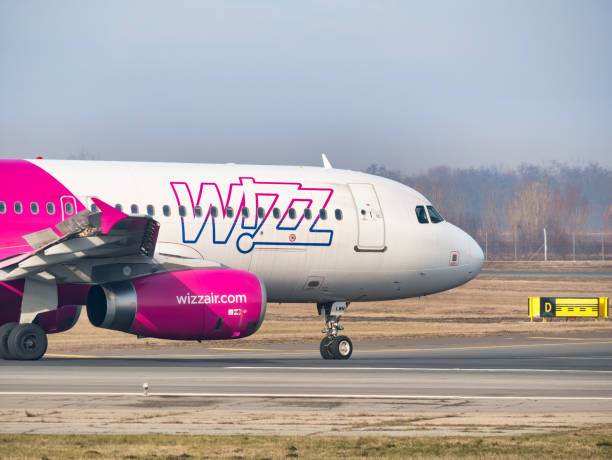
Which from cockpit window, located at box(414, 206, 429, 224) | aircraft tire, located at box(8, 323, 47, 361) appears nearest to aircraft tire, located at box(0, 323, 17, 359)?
aircraft tire, located at box(8, 323, 47, 361)

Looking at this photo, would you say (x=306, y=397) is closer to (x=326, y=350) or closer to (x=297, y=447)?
(x=297, y=447)

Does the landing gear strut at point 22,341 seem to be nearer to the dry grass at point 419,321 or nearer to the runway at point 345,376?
the runway at point 345,376

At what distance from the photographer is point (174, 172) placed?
2622 centimetres

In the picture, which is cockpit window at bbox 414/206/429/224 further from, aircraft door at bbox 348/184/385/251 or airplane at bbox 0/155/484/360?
aircraft door at bbox 348/184/385/251

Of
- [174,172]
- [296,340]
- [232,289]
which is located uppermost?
[174,172]

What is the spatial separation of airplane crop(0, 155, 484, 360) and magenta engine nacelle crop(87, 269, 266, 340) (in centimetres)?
3

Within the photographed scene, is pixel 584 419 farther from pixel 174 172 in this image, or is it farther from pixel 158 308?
pixel 174 172

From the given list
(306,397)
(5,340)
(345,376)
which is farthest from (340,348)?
(306,397)

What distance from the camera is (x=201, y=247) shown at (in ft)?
84.6

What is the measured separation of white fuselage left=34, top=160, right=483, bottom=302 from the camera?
25516 millimetres

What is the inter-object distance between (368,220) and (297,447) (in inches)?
606

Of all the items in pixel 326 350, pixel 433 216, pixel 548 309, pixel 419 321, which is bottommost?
pixel 419 321

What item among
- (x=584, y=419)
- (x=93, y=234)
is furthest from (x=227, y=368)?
(x=584, y=419)

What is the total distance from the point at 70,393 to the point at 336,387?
15.6ft
